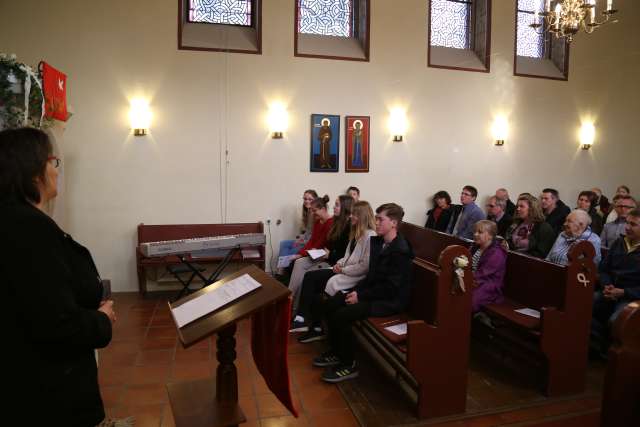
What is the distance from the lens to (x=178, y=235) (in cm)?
629

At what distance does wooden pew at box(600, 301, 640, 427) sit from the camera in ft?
4.73

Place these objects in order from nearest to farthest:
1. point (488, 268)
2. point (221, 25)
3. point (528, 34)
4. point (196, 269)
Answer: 1. point (488, 268)
2. point (196, 269)
3. point (221, 25)
4. point (528, 34)

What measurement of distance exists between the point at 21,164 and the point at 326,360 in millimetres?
2964

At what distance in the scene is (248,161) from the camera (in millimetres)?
6562

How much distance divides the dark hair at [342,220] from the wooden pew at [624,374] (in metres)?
3.74

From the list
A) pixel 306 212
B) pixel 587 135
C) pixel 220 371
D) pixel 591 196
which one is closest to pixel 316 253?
pixel 306 212

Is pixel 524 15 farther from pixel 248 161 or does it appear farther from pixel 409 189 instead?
pixel 248 161

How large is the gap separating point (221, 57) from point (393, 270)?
4.31m

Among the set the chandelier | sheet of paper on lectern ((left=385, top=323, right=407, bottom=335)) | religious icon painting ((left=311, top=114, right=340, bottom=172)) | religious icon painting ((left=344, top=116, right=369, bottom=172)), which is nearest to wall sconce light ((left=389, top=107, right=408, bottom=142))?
religious icon painting ((left=344, top=116, right=369, bottom=172))

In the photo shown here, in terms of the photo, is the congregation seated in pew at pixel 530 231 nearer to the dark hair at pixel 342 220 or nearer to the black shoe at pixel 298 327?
the dark hair at pixel 342 220

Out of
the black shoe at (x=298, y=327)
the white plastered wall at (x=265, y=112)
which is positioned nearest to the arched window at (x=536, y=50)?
the white plastered wall at (x=265, y=112)

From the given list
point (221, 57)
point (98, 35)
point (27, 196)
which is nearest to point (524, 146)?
point (221, 57)

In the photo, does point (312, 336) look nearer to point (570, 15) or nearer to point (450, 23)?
point (570, 15)

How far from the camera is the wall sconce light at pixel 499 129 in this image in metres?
7.72
